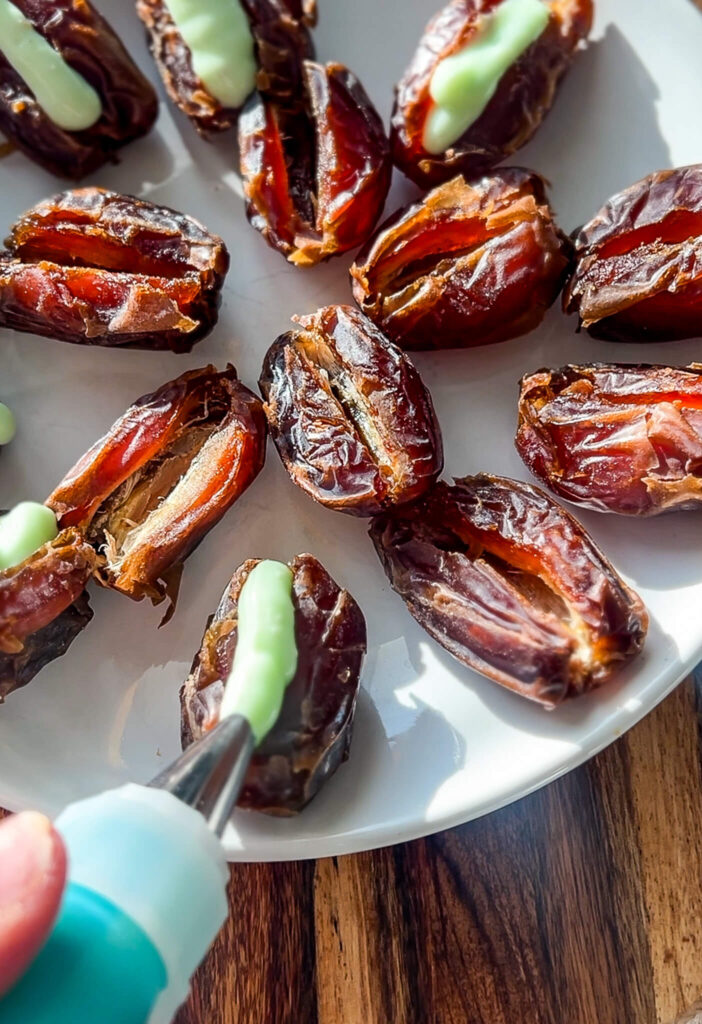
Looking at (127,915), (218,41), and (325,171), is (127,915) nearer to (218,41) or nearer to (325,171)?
(325,171)

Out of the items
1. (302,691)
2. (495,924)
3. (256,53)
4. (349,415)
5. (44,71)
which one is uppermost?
(44,71)

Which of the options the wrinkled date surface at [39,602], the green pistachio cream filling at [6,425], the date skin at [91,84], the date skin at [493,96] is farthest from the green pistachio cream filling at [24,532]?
the date skin at [493,96]

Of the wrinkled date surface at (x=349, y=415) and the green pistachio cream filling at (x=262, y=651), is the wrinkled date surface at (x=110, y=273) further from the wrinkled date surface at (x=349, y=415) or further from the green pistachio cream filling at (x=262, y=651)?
the green pistachio cream filling at (x=262, y=651)

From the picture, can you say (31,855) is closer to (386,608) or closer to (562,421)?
(386,608)

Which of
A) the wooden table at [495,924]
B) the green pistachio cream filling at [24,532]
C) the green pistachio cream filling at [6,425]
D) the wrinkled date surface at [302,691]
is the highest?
the green pistachio cream filling at [6,425]

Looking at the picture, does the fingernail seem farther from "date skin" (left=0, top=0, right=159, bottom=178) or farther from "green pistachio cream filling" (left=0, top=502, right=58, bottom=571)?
"date skin" (left=0, top=0, right=159, bottom=178)

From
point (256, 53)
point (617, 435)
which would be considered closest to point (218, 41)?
point (256, 53)
